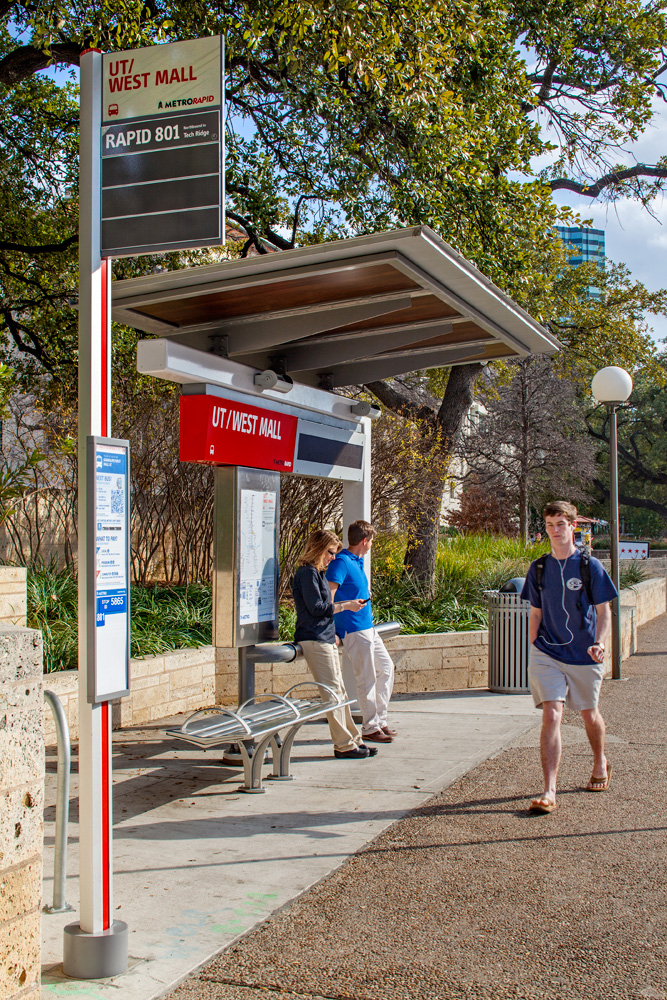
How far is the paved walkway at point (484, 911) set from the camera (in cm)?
347

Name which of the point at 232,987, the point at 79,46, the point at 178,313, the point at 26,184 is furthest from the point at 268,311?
the point at 26,184

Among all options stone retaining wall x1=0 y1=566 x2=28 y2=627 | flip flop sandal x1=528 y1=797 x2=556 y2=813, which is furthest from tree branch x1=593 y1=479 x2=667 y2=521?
flip flop sandal x1=528 y1=797 x2=556 y2=813

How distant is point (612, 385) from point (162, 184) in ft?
29.7

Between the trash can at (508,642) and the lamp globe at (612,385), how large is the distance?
3047mm

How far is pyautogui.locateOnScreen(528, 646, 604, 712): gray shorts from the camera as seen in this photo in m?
5.84

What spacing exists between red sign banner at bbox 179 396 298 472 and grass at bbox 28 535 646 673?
2723mm

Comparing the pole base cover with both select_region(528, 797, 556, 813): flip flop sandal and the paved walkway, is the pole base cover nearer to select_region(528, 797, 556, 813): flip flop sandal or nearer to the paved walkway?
the paved walkway

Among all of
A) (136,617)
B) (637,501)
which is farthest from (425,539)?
(637,501)

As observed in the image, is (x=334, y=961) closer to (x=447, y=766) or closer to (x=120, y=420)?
(x=447, y=766)

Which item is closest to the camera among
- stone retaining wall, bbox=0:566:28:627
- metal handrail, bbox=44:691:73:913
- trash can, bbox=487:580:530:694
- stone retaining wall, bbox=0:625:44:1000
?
stone retaining wall, bbox=0:625:44:1000

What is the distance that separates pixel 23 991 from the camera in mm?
2979

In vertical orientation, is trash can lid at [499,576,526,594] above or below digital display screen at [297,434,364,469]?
below

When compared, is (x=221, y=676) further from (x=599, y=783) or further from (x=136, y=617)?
(x=599, y=783)

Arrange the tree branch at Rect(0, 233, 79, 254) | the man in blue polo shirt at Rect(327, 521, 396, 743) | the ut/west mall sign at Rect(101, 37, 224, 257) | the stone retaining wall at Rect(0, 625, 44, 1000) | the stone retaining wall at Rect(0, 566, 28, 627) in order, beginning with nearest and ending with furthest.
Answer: the stone retaining wall at Rect(0, 625, 44, 1000), the ut/west mall sign at Rect(101, 37, 224, 257), the stone retaining wall at Rect(0, 566, 28, 627), the man in blue polo shirt at Rect(327, 521, 396, 743), the tree branch at Rect(0, 233, 79, 254)
